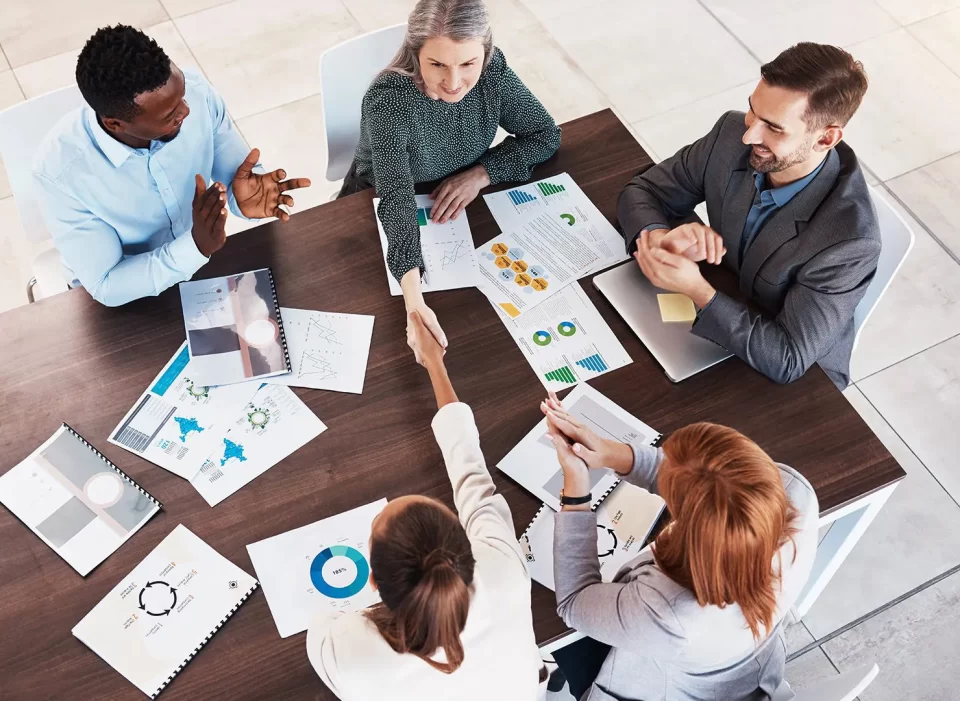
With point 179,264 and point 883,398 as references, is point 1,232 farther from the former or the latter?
point 883,398

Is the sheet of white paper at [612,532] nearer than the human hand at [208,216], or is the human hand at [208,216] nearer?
the sheet of white paper at [612,532]

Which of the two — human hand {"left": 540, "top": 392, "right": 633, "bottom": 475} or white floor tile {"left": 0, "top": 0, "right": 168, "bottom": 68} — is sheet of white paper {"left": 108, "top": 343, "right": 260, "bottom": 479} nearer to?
human hand {"left": 540, "top": 392, "right": 633, "bottom": 475}

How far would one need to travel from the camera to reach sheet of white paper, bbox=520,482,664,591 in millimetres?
1675

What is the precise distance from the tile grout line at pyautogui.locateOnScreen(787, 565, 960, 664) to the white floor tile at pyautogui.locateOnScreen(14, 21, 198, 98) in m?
3.33

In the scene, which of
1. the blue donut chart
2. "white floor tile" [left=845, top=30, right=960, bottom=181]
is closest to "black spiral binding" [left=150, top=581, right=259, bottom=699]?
the blue donut chart

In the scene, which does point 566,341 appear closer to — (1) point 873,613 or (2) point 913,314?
(1) point 873,613

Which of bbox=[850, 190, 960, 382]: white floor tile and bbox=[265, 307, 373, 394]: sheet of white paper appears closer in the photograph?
bbox=[265, 307, 373, 394]: sheet of white paper

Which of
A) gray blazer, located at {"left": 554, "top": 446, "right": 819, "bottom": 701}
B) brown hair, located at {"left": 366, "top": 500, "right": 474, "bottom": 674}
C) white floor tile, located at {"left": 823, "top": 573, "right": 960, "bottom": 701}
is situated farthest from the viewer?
white floor tile, located at {"left": 823, "top": 573, "right": 960, "bottom": 701}

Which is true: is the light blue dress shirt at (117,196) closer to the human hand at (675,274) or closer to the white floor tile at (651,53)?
the human hand at (675,274)

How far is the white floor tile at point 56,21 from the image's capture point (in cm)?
393

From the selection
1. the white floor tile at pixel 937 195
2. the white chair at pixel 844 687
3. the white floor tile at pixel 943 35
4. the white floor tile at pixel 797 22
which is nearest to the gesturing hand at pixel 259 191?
the white chair at pixel 844 687

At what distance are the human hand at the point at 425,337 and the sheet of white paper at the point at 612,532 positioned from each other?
417mm

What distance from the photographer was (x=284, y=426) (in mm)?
1839

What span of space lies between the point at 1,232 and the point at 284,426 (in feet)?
7.17
